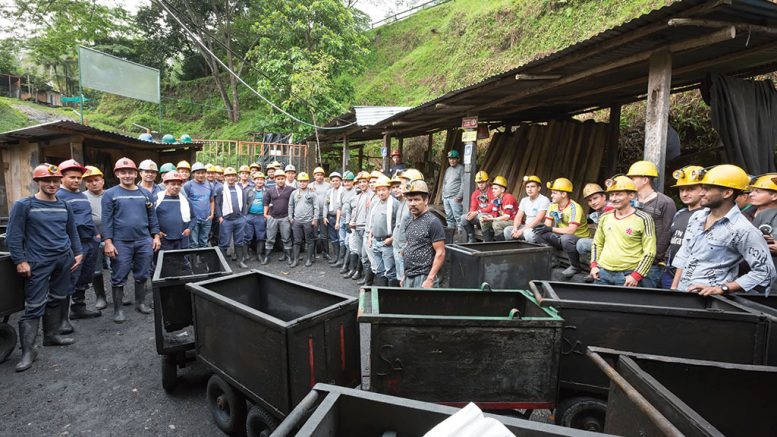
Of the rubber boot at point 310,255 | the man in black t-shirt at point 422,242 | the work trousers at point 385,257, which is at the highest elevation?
the man in black t-shirt at point 422,242

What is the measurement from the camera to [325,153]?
68.7 ft

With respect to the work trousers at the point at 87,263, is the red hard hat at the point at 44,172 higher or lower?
higher

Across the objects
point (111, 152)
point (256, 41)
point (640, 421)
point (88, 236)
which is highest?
point (256, 41)

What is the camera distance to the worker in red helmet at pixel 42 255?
4.39 meters

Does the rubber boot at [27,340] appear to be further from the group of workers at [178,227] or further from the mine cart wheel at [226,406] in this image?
the mine cart wheel at [226,406]

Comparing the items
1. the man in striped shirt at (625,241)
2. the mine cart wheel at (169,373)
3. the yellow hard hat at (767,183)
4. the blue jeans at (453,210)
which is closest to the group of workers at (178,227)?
the mine cart wheel at (169,373)

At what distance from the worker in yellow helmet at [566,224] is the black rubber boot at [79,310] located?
23.2 feet

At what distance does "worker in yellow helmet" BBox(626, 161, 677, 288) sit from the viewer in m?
4.65

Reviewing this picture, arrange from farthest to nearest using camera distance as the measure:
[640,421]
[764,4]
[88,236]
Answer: [88,236] → [764,4] → [640,421]

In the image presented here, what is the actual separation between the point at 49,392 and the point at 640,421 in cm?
498

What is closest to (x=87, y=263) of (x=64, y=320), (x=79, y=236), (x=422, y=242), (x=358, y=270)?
(x=79, y=236)

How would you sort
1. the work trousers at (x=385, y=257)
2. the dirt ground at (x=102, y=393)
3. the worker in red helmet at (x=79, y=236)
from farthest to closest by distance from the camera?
the work trousers at (x=385, y=257)
the worker in red helmet at (x=79, y=236)
the dirt ground at (x=102, y=393)

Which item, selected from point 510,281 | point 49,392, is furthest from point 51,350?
point 510,281

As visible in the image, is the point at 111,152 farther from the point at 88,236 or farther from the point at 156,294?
the point at 156,294
